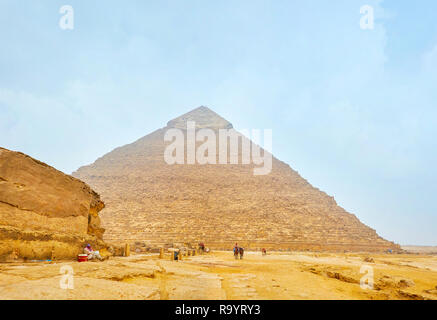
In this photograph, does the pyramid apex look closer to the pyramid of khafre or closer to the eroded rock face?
the pyramid of khafre

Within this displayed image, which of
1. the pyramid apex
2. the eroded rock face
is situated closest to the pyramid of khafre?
the pyramid apex

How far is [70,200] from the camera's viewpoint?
543 centimetres

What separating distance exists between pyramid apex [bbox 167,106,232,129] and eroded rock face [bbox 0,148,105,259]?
82936 millimetres

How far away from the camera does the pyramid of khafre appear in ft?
114

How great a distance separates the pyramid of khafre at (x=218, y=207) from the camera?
3488 centimetres

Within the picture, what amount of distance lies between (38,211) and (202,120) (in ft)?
293

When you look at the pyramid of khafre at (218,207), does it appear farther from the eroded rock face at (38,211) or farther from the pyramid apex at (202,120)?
the eroded rock face at (38,211)

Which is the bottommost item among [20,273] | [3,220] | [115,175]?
[20,273]

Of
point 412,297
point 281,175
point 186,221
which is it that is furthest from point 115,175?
point 412,297

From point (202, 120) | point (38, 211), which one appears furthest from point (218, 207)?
point (202, 120)

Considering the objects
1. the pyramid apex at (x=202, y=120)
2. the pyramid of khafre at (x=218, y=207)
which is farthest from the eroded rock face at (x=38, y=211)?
the pyramid apex at (x=202, y=120)

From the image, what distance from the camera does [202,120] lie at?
3659 inches
